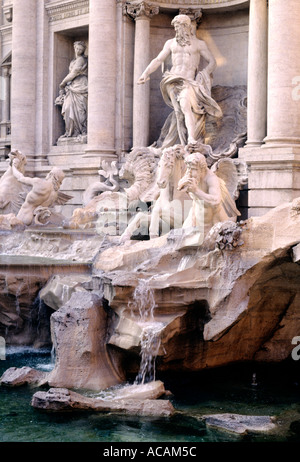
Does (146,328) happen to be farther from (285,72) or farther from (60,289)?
(285,72)

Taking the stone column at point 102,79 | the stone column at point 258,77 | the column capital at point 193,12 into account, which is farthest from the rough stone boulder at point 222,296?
the column capital at point 193,12

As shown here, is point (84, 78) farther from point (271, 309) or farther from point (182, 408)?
point (182, 408)

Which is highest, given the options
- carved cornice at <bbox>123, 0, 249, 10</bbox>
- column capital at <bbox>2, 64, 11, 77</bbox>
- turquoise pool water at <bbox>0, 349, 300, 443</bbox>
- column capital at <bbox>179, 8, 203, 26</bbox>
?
carved cornice at <bbox>123, 0, 249, 10</bbox>

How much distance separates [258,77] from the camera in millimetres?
13227

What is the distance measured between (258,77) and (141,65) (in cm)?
313

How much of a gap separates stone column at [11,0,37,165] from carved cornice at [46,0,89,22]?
0.49 metres

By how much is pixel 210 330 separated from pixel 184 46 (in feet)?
25.8

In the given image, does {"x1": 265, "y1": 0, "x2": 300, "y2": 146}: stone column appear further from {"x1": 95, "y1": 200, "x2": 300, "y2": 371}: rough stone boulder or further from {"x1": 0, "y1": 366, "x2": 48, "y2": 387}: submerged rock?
{"x1": 0, "y1": 366, "x2": 48, "y2": 387}: submerged rock

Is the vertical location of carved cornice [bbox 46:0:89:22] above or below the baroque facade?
above

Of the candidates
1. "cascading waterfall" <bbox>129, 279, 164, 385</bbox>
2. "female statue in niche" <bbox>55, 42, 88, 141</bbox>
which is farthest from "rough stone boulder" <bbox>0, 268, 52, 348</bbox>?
"female statue in niche" <bbox>55, 42, 88, 141</bbox>

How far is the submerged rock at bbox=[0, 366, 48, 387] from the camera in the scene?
7914mm

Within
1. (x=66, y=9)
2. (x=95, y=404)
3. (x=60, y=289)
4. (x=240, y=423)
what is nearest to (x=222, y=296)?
(x=240, y=423)

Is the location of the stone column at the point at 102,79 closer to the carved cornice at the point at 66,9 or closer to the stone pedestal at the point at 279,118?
the carved cornice at the point at 66,9

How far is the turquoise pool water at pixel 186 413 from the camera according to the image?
6.51 m
